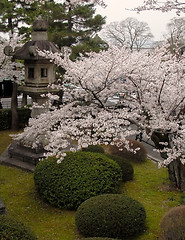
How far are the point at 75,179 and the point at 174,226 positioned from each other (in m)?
2.90

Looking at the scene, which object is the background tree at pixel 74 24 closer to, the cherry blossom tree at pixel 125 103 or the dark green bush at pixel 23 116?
the dark green bush at pixel 23 116

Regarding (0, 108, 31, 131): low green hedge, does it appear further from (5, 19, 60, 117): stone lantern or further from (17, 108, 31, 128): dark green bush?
(5, 19, 60, 117): stone lantern

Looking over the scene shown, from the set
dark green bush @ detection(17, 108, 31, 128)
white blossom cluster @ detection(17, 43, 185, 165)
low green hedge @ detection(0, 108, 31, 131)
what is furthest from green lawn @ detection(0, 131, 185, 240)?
dark green bush @ detection(17, 108, 31, 128)

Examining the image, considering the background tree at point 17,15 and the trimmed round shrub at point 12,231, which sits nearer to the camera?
the trimmed round shrub at point 12,231

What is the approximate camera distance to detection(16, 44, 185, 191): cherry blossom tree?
6.71 metres

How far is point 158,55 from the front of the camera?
26.9 feet

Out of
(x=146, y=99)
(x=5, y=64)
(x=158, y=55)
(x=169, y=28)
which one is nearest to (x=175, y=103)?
(x=146, y=99)

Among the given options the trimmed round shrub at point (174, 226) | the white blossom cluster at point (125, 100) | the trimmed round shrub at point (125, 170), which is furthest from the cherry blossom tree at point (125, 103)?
the trimmed round shrub at point (174, 226)

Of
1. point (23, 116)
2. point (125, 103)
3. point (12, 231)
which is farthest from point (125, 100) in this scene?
point (23, 116)

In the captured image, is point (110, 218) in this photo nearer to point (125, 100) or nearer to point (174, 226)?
point (174, 226)

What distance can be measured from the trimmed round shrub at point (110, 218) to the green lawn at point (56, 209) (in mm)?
356

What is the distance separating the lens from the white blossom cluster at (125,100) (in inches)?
264

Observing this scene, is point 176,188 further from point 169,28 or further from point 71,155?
point 169,28

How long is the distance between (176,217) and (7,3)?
1240 cm
